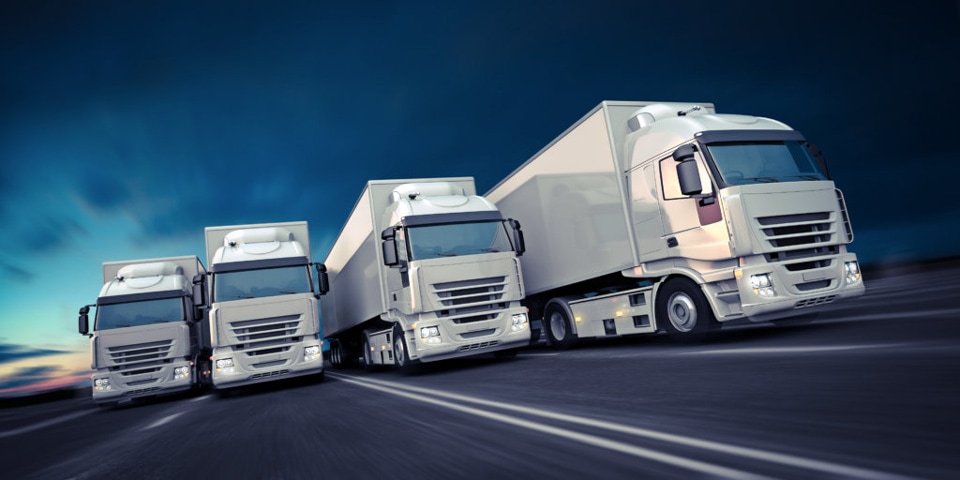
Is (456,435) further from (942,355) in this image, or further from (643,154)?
(643,154)

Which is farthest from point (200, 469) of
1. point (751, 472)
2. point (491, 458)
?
point (751, 472)

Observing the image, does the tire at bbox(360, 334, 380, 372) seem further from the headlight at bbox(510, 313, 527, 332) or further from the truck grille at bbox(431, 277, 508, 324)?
the headlight at bbox(510, 313, 527, 332)

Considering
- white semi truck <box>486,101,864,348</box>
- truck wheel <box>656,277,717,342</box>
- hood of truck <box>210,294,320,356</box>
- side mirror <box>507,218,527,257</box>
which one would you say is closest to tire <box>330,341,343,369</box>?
hood of truck <box>210,294,320,356</box>

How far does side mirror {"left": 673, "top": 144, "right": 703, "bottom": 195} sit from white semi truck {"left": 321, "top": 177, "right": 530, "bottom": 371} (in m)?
3.84

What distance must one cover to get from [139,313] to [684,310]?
13189 millimetres

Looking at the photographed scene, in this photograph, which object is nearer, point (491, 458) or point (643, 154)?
point (491, 458)

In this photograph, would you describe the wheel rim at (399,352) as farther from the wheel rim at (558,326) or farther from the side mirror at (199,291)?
the side mirror at (199,291)

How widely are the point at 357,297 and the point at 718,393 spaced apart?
1131cm

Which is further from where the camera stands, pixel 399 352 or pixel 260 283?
pixel 260 283

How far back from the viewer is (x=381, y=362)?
12.8m

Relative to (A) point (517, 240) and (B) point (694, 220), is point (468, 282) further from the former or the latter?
(B) point (694, 220)

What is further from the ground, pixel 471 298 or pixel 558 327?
pixel 471 298

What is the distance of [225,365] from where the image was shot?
11.5 meters

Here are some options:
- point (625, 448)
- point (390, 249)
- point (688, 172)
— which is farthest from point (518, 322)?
point (625, 448)
